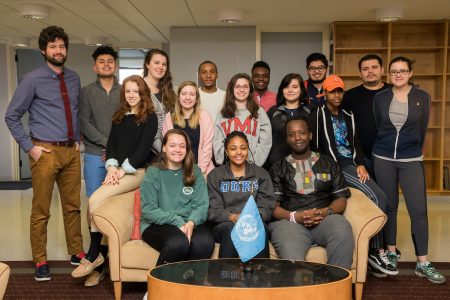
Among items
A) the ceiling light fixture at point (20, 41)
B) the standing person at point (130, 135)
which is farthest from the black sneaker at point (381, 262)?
the ceiling light fixture at point (20, 41)

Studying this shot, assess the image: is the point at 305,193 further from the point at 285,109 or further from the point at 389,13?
the point at 389,13

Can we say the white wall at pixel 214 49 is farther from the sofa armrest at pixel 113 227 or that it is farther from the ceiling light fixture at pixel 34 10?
the sofa armrest at pixel 113 227

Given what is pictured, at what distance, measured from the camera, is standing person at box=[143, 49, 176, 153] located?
3.78 metres

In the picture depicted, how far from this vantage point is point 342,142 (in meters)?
3.71

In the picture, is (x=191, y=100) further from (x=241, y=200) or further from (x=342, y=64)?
(x=342, y=64)

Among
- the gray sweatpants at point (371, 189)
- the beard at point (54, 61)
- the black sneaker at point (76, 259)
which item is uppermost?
the beard at point (54, 61)

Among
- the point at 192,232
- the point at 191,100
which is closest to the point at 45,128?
the point at 191,100

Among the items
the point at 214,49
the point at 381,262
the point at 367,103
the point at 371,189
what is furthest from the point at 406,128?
the point at 214,49

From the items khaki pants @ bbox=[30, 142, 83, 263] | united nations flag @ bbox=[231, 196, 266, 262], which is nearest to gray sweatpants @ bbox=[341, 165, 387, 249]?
united nations flag @ bbox=[231, 196, 266, 262]

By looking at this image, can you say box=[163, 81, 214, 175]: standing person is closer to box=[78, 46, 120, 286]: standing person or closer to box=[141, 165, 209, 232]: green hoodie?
box=[141, 165, 209, 232]: green hoodie

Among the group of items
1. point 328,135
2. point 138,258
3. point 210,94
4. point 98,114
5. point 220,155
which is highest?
point 210,94

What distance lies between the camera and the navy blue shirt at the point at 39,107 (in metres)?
3.48

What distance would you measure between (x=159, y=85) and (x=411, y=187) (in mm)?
1985

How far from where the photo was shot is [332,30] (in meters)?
7.04
